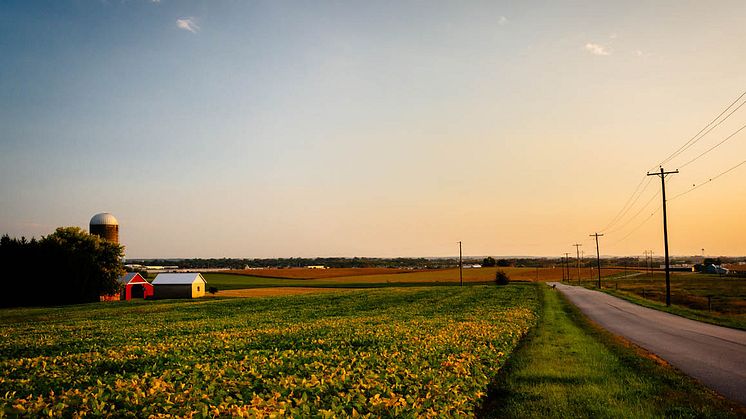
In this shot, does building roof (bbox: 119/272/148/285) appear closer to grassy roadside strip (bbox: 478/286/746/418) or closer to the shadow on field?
grassy roadside strip (bbox: 478/286/746/418)

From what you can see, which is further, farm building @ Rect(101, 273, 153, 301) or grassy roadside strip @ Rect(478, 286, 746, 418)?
farm building @ Rect(101, 273, 153, 301)

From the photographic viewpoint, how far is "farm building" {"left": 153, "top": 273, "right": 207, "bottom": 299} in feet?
261

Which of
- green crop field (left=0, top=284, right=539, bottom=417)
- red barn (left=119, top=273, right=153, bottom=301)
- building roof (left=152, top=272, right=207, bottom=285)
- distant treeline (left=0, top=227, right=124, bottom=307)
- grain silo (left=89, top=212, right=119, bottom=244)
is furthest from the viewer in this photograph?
grain silo (left=89, top=212, right=119, bottom=244)

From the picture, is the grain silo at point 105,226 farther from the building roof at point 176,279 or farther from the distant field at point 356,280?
the distant field at point 356,280

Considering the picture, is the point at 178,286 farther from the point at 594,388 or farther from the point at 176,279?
the point at 594,388

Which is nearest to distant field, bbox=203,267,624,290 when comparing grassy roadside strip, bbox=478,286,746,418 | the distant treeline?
the distant treeline

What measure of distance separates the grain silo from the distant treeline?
2363 cm

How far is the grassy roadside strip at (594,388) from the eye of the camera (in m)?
10.5

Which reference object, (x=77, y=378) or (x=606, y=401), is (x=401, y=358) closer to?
(x=606, y=401)

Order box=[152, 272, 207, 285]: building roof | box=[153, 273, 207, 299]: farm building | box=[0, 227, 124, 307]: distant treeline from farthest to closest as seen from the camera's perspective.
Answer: box=[152, 272, 207, 285]: building roof → box=[153, 273, 207, 299]: farm building → box=[0, 227, 124, 307]: distant treeline

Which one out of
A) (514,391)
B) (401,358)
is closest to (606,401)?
(514,391)

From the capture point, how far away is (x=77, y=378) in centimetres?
843

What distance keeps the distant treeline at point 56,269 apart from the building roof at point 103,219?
2421 centimetres

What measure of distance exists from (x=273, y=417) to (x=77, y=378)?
4.97 meters
